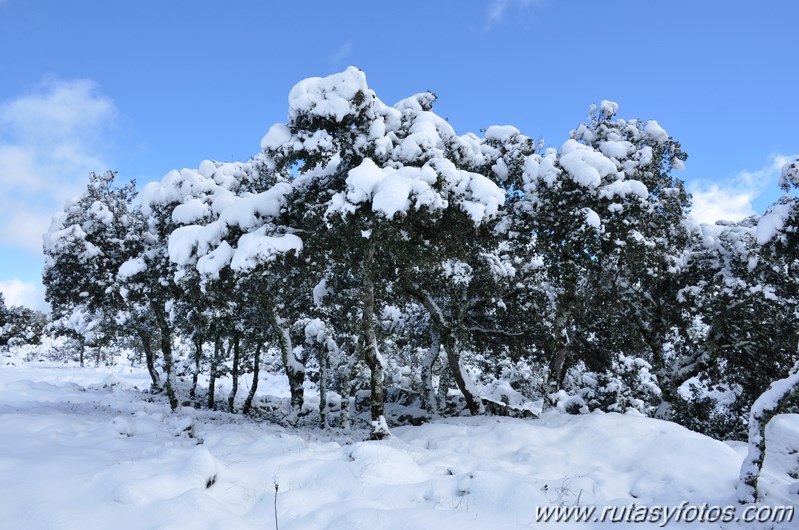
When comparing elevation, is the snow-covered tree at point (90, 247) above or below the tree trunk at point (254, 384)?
above

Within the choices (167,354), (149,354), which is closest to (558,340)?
(167,354)

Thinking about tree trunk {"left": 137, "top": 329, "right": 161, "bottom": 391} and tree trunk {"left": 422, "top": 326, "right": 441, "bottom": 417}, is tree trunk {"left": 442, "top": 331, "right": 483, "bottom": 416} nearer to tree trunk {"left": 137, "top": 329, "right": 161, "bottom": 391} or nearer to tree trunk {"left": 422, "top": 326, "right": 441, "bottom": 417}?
tree trunk {"left": 422, "top": 326, "right": 441, "bottom": 417}

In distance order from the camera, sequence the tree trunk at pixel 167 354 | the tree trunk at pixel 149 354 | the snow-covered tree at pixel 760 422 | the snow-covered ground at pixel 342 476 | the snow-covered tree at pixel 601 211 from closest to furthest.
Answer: the snow-covered ground at pixel 342 476, the snow-covered tree at pixel 760 422, the snow-covered tree at pixel 601 211, the tree trunk at pixel 167 354, the tree trunk at pixel 149 354

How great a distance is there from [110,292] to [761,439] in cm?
2109

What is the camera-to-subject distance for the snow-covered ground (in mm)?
5293

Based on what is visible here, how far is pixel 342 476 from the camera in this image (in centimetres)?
694

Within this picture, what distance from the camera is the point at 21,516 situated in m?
4.71

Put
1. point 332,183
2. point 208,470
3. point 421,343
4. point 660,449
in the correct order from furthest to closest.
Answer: point 421,343, point 332,183, point 660,449, point 208,470

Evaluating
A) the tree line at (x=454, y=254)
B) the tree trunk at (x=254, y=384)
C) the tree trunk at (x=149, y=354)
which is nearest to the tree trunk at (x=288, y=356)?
the tree line at (x=454, y=254)

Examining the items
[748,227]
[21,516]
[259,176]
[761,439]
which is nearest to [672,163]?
[748,227]

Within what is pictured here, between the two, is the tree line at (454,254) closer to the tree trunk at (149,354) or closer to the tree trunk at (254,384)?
the tree trunk at (254,384)

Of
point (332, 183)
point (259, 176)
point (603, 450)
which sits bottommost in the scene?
point (603, 450)

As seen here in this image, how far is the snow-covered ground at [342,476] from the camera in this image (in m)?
5.29

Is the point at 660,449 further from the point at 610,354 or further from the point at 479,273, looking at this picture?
the point at 610,354
